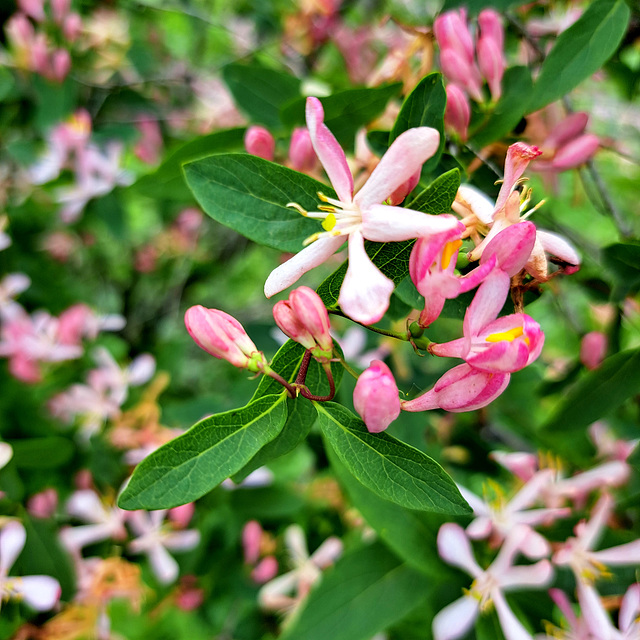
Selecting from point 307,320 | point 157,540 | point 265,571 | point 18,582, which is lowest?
point 265,571

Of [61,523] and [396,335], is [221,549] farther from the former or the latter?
[396,335]

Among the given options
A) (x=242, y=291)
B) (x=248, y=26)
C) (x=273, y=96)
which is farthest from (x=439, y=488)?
(x=242, y=291)

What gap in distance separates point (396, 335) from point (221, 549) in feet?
3.14

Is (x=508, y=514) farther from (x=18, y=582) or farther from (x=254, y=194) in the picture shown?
(x=18, y=582)

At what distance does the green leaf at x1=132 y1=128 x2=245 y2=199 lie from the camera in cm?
79

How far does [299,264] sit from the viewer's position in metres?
0.46

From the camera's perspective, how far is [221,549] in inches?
47.9

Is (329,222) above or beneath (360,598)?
above

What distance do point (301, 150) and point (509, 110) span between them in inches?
11.0

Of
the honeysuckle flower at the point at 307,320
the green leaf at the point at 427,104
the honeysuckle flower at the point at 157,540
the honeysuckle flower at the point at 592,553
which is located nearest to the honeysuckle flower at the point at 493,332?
the honeysuckle flower at the point at 307,320

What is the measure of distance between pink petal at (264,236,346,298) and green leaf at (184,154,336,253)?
0.08m

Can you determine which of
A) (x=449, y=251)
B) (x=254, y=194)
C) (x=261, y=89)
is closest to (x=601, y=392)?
(x=449, y=251)

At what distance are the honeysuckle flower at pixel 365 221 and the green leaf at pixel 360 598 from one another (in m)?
0.58

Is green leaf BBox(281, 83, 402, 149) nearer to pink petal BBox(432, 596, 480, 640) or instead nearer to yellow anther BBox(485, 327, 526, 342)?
yellow anther BBox(485, 327, 526, 342)
